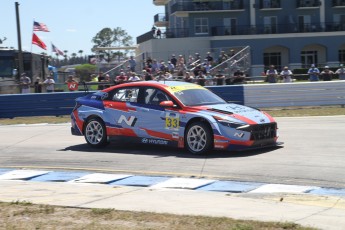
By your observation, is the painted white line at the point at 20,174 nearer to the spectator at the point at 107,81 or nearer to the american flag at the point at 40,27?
the spectator at the point at 107,81

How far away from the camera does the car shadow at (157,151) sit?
39.8 ft

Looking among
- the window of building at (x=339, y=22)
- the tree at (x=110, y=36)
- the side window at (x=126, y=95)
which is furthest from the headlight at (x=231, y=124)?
the tree at (x=110, y=36)

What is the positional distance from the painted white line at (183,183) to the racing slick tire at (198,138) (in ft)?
7.39

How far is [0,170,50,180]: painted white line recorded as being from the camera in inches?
411

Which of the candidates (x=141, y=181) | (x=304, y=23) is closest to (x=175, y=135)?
(x=141, y=181)

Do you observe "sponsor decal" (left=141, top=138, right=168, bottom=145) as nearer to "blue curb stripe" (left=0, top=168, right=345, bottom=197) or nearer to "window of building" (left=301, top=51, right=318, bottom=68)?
"blue curb stripe" (left=0, top=168, right=345, bottom=197)

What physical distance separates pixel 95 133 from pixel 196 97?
2481 mm

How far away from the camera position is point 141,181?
31.7ft

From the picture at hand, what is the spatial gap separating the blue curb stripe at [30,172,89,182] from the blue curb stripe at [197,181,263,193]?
8.05 ft

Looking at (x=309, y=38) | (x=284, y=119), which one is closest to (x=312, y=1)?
(x=309, y=38)

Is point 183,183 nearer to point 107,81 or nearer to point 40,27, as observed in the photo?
point 107,81

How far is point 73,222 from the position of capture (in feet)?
22.0

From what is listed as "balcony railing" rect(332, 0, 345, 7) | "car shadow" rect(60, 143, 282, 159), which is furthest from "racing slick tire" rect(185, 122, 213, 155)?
"balcony railing" rect(332, 0, 345, 7)

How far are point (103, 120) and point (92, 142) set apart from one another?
1.96 ft
